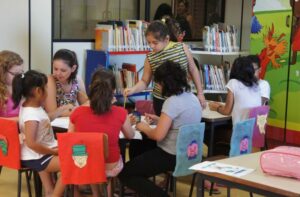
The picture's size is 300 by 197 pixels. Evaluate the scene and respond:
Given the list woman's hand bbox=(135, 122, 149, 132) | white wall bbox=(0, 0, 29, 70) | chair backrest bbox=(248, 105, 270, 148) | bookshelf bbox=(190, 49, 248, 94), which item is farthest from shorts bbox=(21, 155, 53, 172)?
bookshelf bbox=(190, 49, 248, 94)

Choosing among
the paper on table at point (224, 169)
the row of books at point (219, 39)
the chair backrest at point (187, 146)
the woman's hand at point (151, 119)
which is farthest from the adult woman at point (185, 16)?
the paper on table at point (224, 169)

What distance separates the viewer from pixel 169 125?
10.3ft

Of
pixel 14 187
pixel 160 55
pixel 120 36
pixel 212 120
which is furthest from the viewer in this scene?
pixel 120 36

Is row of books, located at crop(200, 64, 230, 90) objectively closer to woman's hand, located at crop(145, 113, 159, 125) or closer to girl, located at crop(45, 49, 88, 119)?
girl, located at crop(45, 49, 88, 119)

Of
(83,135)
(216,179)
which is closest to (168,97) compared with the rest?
(83,135)

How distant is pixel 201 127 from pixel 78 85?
122cm

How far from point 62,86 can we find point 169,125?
104 centimetres

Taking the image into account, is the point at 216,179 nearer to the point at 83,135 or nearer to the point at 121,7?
the point at 83,135

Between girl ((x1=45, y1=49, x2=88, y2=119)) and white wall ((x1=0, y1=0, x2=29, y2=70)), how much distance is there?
4.97 feet

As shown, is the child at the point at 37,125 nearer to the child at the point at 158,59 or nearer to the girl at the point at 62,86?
the girl at the point at 62,86

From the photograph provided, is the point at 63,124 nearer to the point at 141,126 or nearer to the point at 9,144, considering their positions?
the point at 9,144

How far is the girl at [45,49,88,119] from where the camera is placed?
3.60 metres

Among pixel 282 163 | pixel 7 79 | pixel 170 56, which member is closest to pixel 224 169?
pixel 282 163

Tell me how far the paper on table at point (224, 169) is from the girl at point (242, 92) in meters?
1.57
